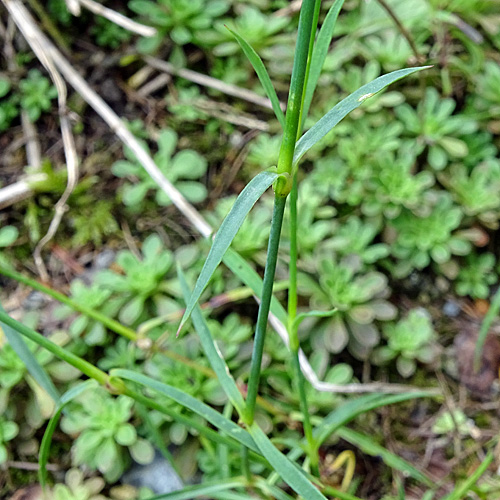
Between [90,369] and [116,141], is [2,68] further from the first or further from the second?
[90,369]

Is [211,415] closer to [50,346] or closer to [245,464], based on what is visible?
[245,464]

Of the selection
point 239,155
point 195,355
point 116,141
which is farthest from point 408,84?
point 195,355

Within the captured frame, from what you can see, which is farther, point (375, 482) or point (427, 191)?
point (427, 191)

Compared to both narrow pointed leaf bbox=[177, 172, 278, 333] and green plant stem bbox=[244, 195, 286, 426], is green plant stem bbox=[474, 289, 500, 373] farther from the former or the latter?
narrow pointed leaf bbox=[177, 172, 278, 333]

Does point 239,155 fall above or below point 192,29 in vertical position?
below

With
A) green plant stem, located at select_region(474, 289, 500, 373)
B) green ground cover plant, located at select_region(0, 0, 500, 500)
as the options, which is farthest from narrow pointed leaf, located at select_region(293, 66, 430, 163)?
green plant stem, located at select_region(474, 289, 500, 373)
